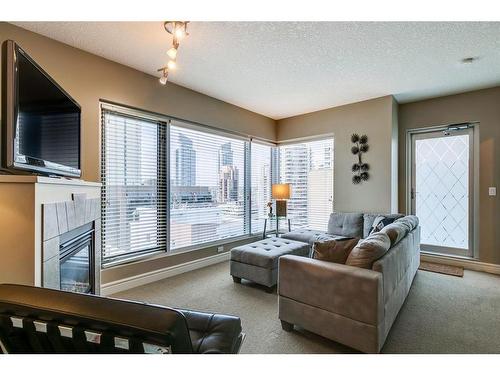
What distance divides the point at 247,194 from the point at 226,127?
1.26m

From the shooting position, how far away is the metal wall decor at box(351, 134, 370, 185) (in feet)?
12.9

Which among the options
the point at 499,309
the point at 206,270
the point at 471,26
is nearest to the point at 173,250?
the point at 206,270

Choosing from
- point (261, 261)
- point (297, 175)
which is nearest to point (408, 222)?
point (261, 261)

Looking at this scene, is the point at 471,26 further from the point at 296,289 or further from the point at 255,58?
the point at 296,289

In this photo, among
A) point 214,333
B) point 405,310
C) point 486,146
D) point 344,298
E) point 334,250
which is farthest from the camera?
point 486,146

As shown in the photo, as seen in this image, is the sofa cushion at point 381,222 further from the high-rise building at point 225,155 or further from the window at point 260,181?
the high-rise building at point 225,155

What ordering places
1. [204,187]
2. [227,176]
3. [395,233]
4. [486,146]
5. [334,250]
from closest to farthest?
[334,250] → [395,233] → [486,146] → [204,187] → [227,176]

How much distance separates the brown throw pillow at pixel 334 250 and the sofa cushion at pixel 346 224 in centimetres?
185

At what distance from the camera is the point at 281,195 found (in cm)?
436

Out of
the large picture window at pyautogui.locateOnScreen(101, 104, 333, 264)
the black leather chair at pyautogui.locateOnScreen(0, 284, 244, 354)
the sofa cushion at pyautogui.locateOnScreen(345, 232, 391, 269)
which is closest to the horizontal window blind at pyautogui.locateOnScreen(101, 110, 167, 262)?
the large picture window at pyautogui.locateOnScreen(101, 104, 333, 264)

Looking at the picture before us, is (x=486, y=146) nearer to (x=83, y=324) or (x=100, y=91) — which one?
(x=83, y=324)

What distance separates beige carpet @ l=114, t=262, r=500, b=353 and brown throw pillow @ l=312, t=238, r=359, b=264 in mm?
625

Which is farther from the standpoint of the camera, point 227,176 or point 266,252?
point 227,176

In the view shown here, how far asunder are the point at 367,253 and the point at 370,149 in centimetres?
264
